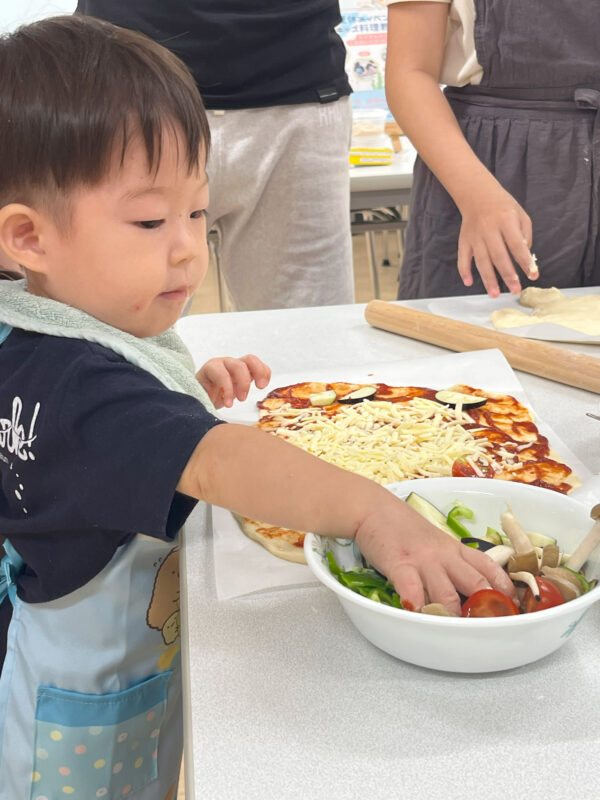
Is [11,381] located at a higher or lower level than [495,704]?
higher

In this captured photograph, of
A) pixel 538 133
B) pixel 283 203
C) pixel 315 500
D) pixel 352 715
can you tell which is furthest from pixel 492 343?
pixel 283 203

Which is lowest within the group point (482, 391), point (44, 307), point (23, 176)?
point (482, 391)

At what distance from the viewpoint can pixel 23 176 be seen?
0.87 meters

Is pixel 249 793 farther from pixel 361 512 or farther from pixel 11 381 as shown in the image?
pixel 11 381

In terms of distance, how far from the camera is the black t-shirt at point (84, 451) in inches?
31.0

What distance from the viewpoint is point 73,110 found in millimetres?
846

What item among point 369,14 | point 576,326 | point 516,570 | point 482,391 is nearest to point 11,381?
point 516,570

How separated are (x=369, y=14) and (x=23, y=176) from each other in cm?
386

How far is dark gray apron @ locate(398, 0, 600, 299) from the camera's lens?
5.14 ft

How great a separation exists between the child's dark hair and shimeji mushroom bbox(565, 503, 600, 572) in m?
0.50

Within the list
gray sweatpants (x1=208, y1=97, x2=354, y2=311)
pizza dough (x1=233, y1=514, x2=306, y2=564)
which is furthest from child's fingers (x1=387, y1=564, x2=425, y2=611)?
gray sweatpants (x1=208, y1=97, x2=354, y2=311)

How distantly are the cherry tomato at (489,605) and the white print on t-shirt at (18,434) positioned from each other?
405 mm

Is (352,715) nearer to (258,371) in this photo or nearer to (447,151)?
(258,371)

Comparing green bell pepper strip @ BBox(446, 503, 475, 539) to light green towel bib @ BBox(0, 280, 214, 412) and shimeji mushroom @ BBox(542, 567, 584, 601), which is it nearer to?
shimeji mushroom @ BBox(542, 567, 584, 601)
